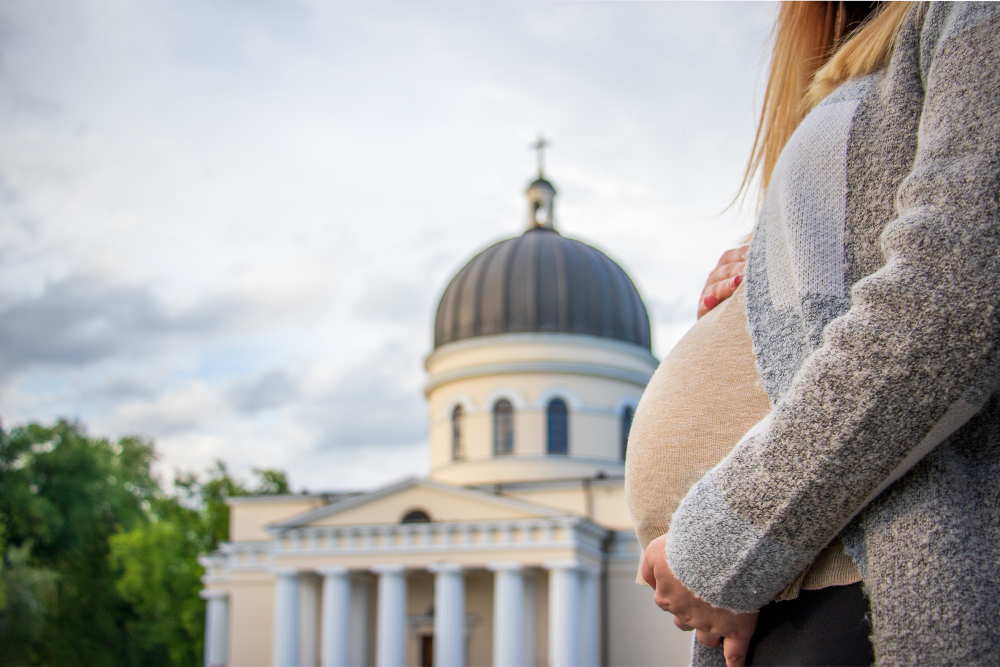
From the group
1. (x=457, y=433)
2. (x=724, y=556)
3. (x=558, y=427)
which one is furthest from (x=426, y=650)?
(x=724, y=556)

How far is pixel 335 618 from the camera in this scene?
25312 millimetres

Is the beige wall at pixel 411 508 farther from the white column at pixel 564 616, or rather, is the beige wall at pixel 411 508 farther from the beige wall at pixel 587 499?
the white column at pixel 564 616

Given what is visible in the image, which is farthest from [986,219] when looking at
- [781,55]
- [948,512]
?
[781,55]

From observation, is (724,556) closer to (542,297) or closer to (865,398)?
(865,398)

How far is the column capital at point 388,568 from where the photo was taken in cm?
2542

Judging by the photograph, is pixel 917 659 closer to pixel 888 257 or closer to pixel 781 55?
pixel 888 257

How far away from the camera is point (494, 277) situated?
31891mm

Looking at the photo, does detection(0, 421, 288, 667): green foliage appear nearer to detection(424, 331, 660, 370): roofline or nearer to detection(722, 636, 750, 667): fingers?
detection(424, 331, 660, 370): roofline

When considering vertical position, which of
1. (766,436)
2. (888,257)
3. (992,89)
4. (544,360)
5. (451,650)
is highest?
(544,360)

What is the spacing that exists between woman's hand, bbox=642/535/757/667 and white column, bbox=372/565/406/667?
79.4 ft

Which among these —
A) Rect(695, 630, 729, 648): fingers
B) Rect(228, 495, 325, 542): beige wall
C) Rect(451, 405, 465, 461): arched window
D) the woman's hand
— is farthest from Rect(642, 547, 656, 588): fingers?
Rect(228, 495, 325, 542): beige wall

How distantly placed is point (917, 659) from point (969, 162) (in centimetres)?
75

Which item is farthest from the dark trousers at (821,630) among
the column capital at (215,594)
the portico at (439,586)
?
the column capital at (215,594)

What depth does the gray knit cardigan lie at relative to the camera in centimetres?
136
